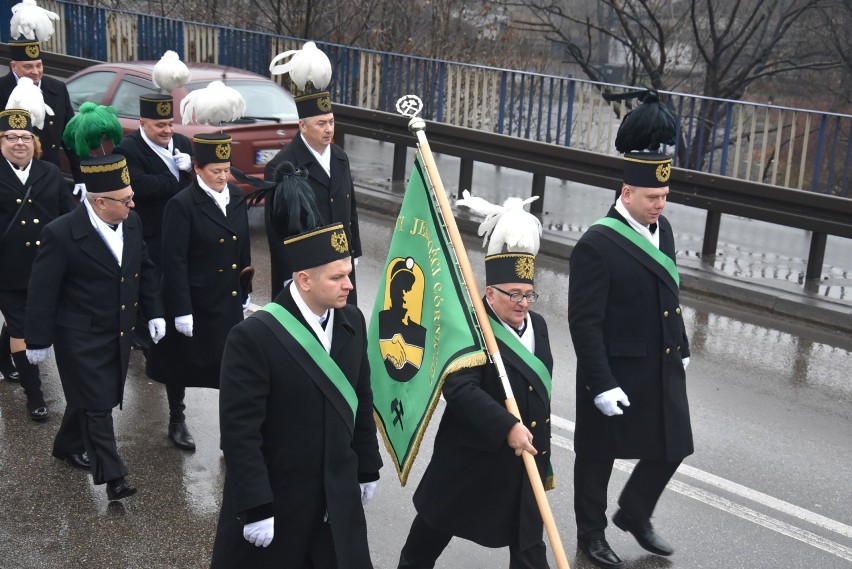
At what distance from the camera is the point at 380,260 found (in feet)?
36.7

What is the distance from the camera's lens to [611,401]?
17.0 ft

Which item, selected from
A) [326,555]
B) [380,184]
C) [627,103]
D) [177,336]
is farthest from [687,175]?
[326,555]

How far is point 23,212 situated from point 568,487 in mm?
3641

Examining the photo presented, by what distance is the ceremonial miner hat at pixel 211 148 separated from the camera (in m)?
6.29

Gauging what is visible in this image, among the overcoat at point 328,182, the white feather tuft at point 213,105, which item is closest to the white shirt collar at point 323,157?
the overcoat at point 328,182

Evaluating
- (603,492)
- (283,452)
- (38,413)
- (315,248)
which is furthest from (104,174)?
(603,492)

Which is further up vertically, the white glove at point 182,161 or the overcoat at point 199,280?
the white glove at point 182,161

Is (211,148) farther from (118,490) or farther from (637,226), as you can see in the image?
(637,226)

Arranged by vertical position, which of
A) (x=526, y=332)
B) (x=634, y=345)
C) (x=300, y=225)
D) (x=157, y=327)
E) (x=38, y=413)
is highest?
(x=300, y=225)

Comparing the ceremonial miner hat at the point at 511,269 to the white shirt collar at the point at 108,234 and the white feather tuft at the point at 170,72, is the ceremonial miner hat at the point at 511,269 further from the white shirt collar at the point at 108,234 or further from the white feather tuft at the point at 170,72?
the white feather tuft at the point at 170,72

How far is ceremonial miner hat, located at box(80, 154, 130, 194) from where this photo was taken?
5.77 meters

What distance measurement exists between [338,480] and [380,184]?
10.8m

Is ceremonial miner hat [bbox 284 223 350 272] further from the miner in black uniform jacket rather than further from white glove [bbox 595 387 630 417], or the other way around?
the miner in black uniform jacket

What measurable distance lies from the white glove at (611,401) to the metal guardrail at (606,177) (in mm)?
5817
